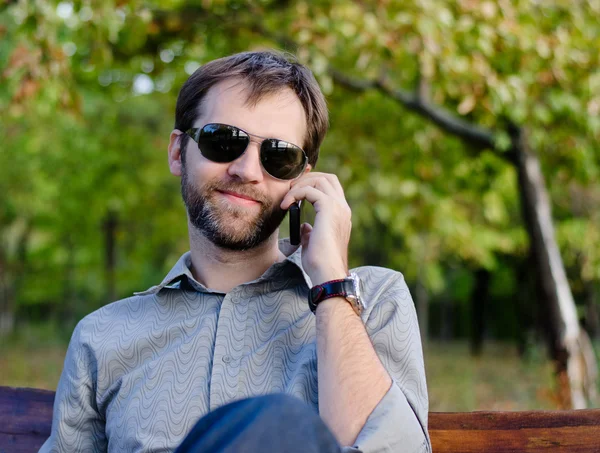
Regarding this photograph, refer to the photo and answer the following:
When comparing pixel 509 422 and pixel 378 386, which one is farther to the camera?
pixel 509 422

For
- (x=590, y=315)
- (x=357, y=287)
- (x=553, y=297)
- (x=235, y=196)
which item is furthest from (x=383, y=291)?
(x=590, y=315)

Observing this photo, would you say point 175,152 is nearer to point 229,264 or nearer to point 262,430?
point 229,264

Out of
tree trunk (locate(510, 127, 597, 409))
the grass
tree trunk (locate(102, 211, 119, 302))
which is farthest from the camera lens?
tree trunk (locate(102, 211, 119, 302))

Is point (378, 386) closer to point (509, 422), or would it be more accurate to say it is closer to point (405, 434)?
point (405, 434)

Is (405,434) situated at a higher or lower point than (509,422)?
higher

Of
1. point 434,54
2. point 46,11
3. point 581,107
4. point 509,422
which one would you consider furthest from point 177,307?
point 581,107

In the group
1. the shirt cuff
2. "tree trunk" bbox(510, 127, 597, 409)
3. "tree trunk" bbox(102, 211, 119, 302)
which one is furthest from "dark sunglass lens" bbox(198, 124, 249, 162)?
"tree trunk" bbox(102, 211, 119, 302)

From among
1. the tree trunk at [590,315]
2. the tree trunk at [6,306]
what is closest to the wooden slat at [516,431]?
the tree trunk at [590,315]

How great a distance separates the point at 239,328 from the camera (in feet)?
7.59

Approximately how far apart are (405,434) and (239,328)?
70cm

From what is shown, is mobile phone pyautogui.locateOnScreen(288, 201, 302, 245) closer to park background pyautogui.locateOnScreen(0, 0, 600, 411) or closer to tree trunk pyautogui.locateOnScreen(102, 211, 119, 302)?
park background pyautogui.locateOnScreen(0, 0, 600, 411)

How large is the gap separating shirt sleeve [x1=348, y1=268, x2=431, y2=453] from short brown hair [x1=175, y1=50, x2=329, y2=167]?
24.4 inches

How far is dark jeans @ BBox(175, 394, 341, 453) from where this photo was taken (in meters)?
1.47

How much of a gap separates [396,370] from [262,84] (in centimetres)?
109
